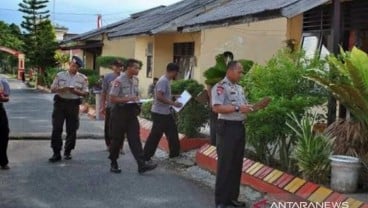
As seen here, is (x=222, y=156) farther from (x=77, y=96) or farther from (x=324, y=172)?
(x=77, y=96)

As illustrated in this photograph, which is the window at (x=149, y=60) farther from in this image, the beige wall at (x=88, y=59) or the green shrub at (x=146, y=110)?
the beige wall at (x=88, y=59)

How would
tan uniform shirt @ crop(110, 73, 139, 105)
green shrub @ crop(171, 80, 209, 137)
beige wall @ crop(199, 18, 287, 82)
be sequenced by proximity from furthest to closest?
beige wall @ crop(199, 18, 287, 82) → green shrub @ crop(171, 80, 209, 137) → tan uniform shirt @ crop(110, 73, 139, 105)

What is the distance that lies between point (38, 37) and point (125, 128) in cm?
3788

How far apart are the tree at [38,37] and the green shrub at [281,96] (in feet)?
124

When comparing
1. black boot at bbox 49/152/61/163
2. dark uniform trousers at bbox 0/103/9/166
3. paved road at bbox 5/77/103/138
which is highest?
dark uniform trousers at bbox 0/103/9/166

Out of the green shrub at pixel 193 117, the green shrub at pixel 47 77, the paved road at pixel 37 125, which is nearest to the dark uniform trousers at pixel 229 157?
the green shrub at pixel 193 117

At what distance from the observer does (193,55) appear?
1908 cm

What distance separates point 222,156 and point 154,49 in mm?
15707

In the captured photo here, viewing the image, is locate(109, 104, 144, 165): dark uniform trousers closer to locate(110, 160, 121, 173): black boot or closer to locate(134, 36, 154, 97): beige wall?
locate(110, 160, 121, 173): black boot

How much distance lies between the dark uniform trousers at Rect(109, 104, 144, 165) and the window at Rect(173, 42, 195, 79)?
33.4ft

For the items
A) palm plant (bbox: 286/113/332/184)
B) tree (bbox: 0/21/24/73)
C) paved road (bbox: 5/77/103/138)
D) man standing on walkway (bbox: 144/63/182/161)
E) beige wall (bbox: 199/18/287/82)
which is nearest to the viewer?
palm plant (bbox: 286/113/332/184)

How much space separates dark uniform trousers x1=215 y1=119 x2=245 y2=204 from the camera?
6.55 meters

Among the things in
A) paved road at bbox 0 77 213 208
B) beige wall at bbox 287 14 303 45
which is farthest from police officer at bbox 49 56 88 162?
beige wall at bbox 287 14 303 45

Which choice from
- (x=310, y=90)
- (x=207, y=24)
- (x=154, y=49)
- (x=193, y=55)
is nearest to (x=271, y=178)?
(x=310, y=90)
